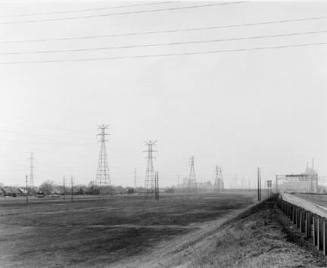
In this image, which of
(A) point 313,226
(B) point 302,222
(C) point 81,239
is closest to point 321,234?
(A) point 313,226

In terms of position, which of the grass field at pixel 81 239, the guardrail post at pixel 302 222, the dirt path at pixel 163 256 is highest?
the guardrail post at pixel 302 222

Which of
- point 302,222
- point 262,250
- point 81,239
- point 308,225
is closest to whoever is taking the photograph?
point 262,250

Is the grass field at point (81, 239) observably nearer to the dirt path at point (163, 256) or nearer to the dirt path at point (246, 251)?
the dirt path at point (163, 256)

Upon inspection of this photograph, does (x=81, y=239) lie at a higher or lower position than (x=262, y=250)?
lower

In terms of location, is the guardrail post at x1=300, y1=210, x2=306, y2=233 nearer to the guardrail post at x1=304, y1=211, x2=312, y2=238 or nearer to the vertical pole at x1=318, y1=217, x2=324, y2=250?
the guardrail post at x1=304, y1=211, x2=312, y2=238

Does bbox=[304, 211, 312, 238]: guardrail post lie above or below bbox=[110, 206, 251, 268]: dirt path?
above

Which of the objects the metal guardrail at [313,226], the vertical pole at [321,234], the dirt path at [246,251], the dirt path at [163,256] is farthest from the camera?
the dirt path at [163,256]

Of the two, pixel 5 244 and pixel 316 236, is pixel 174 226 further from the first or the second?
pixel 316 236

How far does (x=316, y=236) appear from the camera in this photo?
13.3m

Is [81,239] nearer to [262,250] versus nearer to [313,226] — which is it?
[262,250]

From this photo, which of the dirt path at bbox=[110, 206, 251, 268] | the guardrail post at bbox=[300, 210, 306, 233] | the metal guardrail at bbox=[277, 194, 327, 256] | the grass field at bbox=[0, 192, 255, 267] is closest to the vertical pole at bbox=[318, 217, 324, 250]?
the metal guardrail at bbox=[277, 194, 327, 256]

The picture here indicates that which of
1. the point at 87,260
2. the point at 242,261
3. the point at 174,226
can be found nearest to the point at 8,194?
the point at 174,226

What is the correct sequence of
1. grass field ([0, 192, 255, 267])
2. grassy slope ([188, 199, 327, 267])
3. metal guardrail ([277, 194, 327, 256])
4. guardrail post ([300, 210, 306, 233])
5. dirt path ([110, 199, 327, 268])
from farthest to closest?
grass field ([0, 192, 255, 267])
guardrail post ([300, 210, 306, 233])
dirt path ([110, 199, 327, 268])
metal guardrail ([277, 194, 327, 256])
grassy slope ([188, 199, 327, 267])

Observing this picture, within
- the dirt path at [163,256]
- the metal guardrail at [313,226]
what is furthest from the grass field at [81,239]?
the metal guardrail at [313,226]
